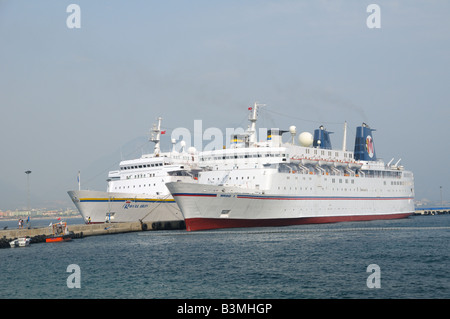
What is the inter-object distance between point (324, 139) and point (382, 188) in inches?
427

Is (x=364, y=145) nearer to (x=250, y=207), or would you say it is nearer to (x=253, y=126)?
(x=253, y=126)

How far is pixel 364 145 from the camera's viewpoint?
65.7m

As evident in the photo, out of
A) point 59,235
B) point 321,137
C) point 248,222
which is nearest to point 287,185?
point 248,222

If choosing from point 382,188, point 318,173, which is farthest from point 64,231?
point 382,188

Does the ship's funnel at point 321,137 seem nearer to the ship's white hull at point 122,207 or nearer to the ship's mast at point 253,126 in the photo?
the ship's mast at point 253,126

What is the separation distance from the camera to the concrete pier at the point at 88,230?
43.9m

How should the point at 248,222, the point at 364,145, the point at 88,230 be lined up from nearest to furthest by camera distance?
the point at 248,222 < the point at 88,230 < the point at 364,145

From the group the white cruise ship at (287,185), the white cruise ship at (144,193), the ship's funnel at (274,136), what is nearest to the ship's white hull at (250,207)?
the white cruise ship at (287,185)

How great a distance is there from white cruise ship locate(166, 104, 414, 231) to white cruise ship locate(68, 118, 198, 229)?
373 centimetres

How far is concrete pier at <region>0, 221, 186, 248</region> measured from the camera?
4394cm

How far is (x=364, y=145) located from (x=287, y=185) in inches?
803

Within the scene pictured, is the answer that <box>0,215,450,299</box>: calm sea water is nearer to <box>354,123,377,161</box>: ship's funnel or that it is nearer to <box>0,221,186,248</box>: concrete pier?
<box>0,221,186,248</box>: concrete pier

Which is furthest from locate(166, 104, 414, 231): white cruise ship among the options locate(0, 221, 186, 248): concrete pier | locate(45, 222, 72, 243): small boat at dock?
locate(45, 222, 72, 243): small boat at dock

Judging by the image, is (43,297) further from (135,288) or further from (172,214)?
(172,214)
